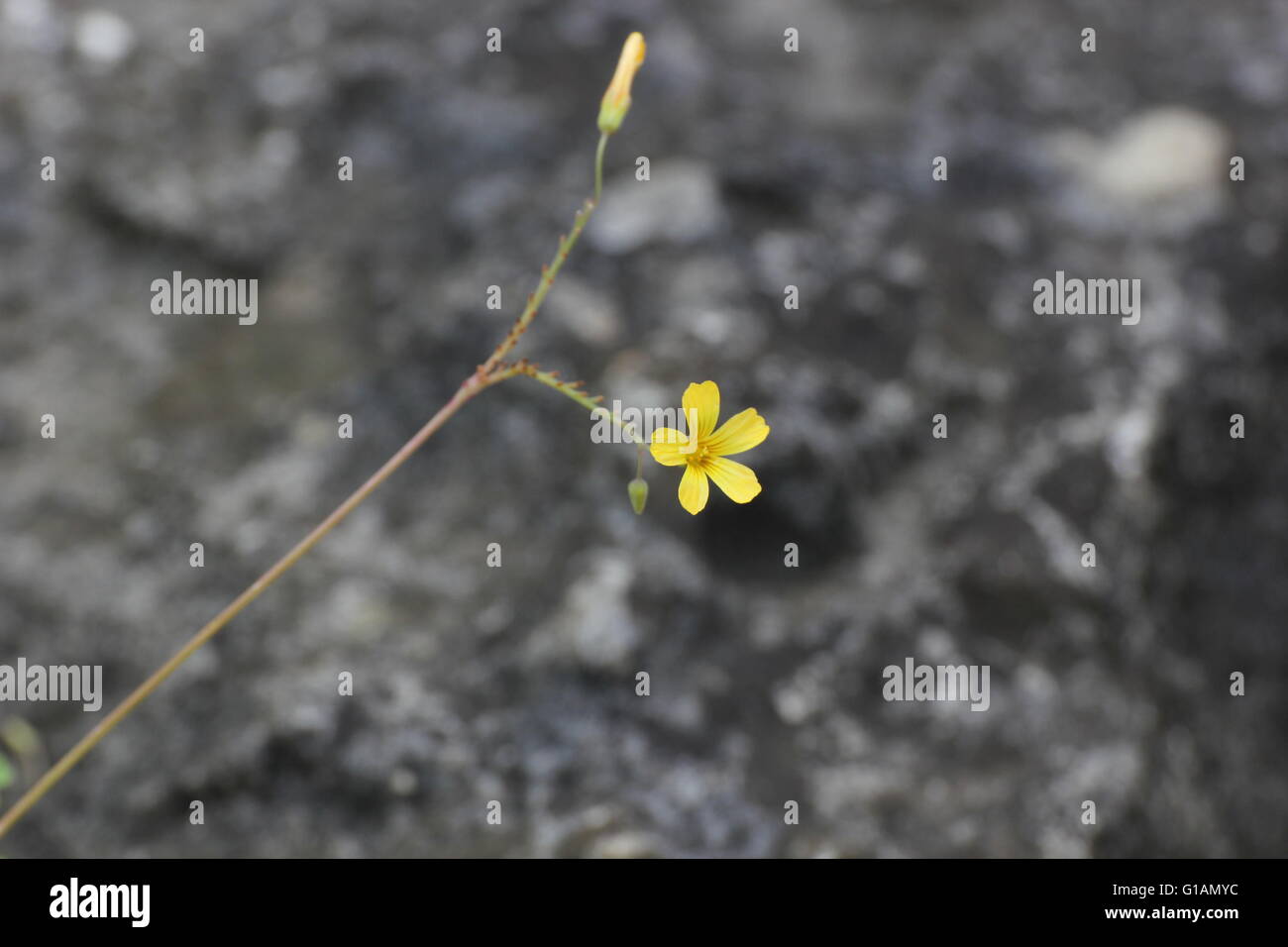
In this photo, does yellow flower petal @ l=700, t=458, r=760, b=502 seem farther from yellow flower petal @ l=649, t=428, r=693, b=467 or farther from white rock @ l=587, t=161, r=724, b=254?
white rock @ l=587, t=161, r=724, b=254

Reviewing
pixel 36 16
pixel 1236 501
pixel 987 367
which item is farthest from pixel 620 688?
pixel 36 16

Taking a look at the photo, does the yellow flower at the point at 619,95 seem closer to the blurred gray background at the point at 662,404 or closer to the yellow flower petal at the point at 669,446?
the yellow flower petal at the point at 669,446

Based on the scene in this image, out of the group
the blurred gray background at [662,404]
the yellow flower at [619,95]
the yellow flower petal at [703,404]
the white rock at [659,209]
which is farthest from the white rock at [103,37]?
the yellow flower petal at [703,404]

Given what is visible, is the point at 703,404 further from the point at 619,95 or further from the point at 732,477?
the point at 619,95

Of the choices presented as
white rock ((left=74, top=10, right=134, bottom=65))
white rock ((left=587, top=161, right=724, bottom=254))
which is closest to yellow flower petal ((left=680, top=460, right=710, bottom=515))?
white rock ((left=587, top=161, right=724, bottom=254))

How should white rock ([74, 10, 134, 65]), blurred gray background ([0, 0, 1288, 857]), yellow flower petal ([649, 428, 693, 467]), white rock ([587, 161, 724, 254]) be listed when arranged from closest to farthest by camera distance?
yellow flower petal ([649, 428, 693, 467])
blurred gray background ([0, 0, 1288, 857])
white rock ([587, 161, 724, 254])
white rock ([74, 10, 134, 65])

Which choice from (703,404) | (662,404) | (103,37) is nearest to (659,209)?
(662,404)
